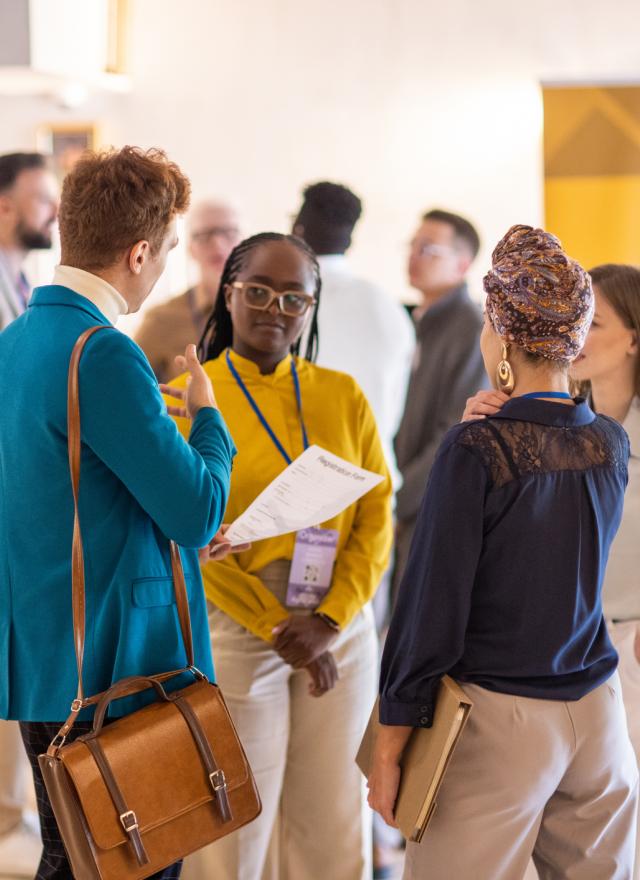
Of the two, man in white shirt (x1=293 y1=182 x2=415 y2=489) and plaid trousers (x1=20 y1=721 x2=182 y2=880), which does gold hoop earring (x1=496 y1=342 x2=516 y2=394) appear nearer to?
plaid trousers (x1=20 y1=721 x2=182 y2=880)

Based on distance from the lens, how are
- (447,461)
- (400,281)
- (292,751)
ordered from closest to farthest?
(447,461) < (292,751) < (400,281)

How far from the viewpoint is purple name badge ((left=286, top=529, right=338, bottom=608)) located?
88.2 inches

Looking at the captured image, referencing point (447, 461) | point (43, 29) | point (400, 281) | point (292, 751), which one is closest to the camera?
point (447, 461)

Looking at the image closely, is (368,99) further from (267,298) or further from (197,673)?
(197,673)

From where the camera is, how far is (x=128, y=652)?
64.1 inches

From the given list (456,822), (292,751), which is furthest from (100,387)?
(292,751)

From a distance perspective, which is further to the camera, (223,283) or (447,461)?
(223,283)

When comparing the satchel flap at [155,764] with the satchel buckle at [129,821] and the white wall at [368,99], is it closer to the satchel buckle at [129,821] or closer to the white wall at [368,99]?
the satchel buckle at [129,821]

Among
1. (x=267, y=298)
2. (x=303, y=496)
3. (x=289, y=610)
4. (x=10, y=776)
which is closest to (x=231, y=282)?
(x=267, y=298)

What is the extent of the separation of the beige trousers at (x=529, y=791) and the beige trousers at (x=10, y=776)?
1.81 meters

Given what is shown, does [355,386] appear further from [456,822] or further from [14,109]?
[14,109]

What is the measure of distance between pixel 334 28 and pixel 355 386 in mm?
3573

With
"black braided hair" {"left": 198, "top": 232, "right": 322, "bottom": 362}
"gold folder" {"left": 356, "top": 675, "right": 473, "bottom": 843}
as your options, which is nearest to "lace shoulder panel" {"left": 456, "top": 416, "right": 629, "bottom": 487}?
"gold folder" {"left": 356, "top": 675, "right": 473, "bottom": 843}

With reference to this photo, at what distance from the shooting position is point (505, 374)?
1.61 m
